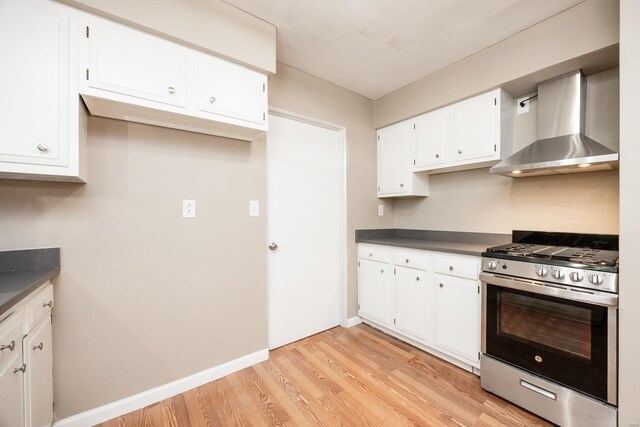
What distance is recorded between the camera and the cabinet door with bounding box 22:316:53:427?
112 centimetres

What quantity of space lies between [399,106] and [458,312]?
2.05 metres

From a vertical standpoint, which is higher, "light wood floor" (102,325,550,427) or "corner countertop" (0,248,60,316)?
"corner countertop" (0,248,60,316)

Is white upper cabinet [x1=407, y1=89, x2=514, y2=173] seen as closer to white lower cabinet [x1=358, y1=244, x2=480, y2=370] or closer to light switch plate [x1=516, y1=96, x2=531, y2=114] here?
light switch plate [x1=516, y1=96, x2=531, y2=114]

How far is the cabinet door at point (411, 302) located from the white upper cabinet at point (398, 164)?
875 mm

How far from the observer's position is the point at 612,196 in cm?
185

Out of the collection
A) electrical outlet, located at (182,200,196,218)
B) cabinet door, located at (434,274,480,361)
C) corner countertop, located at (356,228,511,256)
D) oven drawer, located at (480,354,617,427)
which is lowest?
oven drawer, located at (480,354,617,427)

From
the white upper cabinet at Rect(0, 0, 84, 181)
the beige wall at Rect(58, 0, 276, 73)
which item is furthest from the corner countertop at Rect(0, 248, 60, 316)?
the beige wall at Rect(58, 0, 276, 73)

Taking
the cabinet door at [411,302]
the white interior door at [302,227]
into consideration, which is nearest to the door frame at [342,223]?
the white interior door at [302,227]

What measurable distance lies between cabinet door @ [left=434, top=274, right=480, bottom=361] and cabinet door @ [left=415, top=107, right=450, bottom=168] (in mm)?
1096

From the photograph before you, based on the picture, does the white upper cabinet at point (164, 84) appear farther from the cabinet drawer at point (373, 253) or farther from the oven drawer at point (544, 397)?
the oven drawer at point (544, 397)

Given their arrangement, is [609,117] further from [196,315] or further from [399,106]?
[196,315]

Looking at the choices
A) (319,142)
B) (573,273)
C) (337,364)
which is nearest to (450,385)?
(337,364)

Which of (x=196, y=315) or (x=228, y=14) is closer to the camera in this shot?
(x=228, y=14)

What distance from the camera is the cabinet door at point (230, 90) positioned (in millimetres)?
1692
